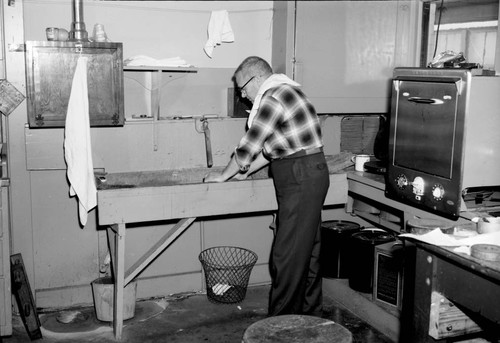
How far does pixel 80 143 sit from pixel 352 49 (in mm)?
2151

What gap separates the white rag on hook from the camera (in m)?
4.38

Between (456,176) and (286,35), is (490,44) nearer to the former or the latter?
(286,35)

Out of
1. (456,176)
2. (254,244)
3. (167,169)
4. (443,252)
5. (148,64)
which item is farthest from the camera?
(254,244)

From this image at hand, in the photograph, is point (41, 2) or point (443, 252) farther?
point (41, 2)

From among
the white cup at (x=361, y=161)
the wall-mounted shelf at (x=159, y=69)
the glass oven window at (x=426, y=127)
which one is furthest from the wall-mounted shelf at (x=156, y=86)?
the glass oven window at (x=426, y=127)

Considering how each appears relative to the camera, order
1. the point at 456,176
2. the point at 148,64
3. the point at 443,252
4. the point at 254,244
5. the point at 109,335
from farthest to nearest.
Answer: the point at 254,244 → the point at 148,64 → the point at 109,335 → the point at 456,176 → the point at 443,252

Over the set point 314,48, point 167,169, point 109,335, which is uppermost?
point 314,48

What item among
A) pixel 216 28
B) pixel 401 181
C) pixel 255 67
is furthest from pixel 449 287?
pixel 216 28

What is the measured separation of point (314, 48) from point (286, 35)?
236 mm

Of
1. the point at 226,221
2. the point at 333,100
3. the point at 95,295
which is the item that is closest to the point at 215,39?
the point at 333,100

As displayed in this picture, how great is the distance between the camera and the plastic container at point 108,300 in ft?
12.8

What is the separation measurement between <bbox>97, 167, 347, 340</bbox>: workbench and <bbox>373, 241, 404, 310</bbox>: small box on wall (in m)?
0.52

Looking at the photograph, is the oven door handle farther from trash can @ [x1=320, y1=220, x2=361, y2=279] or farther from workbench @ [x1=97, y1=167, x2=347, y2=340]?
trash can @ [x1=320, y1=220, x2=361, y2=279]

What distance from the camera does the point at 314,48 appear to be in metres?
4.30
